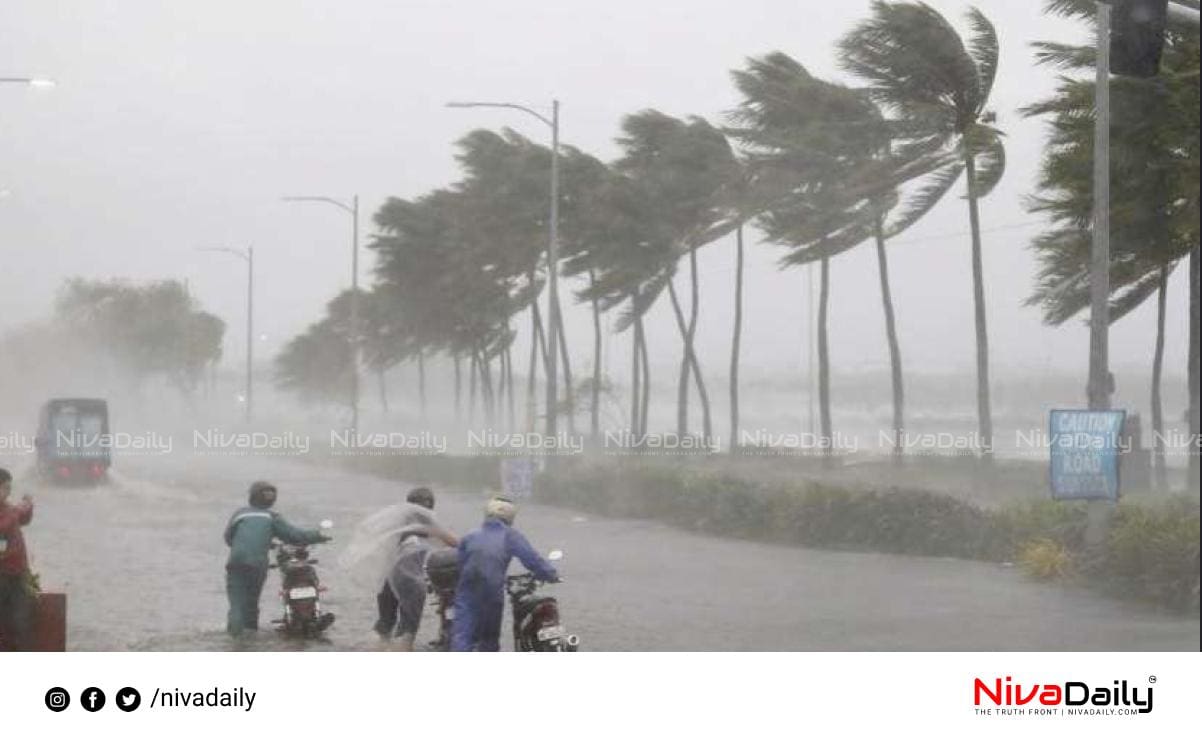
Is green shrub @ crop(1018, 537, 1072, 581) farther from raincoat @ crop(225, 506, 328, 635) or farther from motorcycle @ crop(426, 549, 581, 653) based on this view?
raincoat @ crop(225, 506, 328, 635)

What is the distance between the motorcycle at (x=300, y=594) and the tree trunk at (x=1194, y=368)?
3.64 meters

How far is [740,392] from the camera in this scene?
31.9 feet

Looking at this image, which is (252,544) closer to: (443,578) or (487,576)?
(443,578)

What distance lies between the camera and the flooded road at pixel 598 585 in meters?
7.91

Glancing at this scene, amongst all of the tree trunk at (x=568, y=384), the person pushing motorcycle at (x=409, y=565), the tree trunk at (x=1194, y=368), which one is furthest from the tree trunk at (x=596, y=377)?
the tree trunk at (x=1194, y=368)

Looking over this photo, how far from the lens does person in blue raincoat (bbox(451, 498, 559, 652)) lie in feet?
26.6

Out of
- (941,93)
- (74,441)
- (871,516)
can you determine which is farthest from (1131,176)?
(74,441)

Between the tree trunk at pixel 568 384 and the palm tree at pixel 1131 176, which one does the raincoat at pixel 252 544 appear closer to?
the tree trunk at pixel 568 384

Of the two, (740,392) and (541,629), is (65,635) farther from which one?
(740,392)

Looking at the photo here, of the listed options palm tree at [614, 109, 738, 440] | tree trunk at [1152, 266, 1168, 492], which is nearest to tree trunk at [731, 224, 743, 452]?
palm tree at [614, 109, 738, 440]
